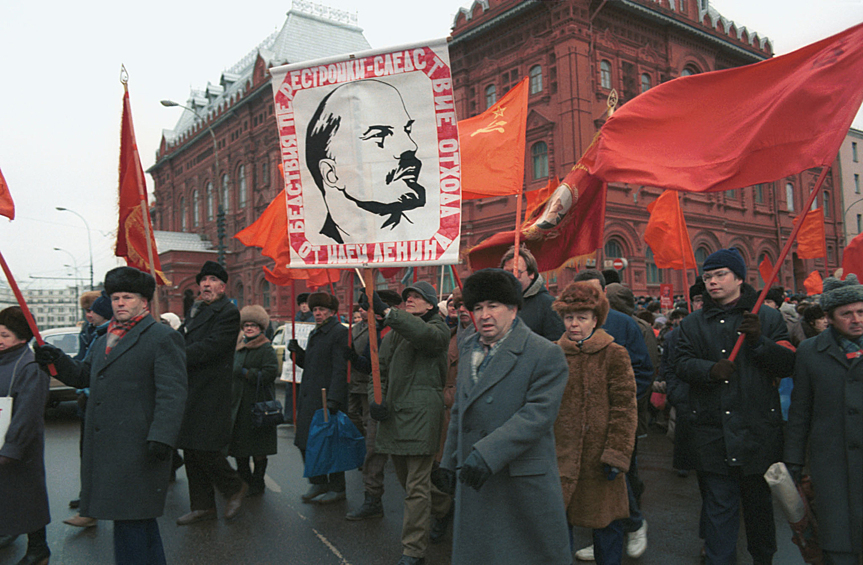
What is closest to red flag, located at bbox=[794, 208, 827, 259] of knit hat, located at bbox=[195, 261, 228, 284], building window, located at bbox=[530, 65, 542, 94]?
knit hat, located at bbox=[195, 261, 228, 284]

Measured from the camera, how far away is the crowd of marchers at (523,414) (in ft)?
9.97

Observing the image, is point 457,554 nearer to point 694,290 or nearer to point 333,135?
point 333,135

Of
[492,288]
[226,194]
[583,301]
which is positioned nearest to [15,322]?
[492,288]

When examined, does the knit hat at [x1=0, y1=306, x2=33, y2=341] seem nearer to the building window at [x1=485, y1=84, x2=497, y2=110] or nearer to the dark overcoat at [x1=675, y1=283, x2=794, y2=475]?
the dark overcoat at [x1=675, y1=283, x2=794, y2=475]

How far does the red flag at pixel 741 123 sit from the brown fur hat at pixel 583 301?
0.93 m

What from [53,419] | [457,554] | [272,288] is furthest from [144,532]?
[272,288]

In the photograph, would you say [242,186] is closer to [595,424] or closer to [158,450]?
[158,450]

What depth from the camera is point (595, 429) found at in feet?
12.0

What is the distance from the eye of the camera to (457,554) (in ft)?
10.0

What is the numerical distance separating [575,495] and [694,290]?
8.11ft

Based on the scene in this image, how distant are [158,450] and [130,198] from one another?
3286 millimetres

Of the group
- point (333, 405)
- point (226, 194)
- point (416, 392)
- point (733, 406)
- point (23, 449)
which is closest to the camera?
point (733, 406)

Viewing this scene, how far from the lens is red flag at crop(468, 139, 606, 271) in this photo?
618 centimetres

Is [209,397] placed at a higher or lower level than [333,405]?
higher
